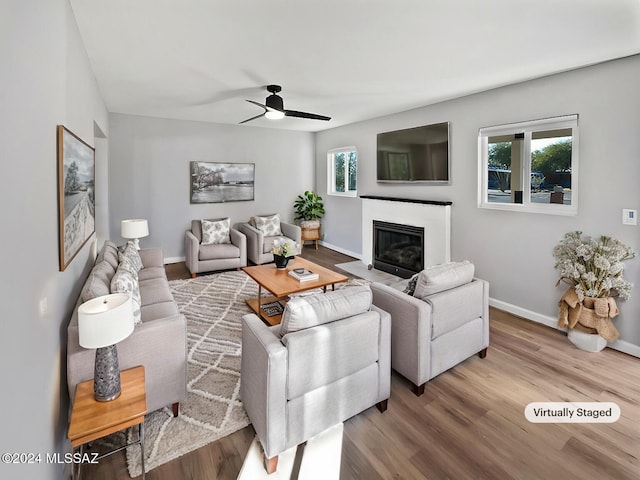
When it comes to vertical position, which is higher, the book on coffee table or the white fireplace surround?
the white fireplace surround

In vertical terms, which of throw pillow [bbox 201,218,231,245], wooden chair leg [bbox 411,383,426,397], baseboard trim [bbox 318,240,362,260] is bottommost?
wooden chair leg [bbox 411,383,426,397]

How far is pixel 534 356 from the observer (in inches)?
118

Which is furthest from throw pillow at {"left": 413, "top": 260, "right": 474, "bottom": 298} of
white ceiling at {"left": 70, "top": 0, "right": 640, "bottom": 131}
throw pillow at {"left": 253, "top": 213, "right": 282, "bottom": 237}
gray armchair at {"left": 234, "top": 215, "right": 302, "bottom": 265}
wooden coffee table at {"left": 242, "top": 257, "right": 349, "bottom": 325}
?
throw pillow at {"left": 253, "top": 213, "right": 282, "bottom": 237}

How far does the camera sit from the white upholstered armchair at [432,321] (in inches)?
93.3

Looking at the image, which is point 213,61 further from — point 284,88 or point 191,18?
point 284,88

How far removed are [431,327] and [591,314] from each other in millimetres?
1781

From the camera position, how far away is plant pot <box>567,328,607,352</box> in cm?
305

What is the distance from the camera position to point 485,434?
208cm

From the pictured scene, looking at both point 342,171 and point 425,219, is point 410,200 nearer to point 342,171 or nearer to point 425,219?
point 425,219

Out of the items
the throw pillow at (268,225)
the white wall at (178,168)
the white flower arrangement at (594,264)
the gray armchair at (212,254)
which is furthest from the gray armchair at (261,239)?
the white flower arrangement at (594,264)

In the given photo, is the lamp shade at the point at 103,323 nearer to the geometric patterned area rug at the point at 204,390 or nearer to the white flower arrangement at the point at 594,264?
the geometric patterned area rug at the point at 204,390

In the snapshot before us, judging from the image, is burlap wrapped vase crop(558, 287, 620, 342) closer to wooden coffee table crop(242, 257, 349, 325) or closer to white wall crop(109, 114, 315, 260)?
wooden coffee table crop(242, 257, 349, 325)

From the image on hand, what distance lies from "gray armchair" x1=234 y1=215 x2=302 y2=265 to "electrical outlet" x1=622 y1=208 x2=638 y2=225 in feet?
14.2

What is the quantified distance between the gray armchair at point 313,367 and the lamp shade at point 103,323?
2.17ft
